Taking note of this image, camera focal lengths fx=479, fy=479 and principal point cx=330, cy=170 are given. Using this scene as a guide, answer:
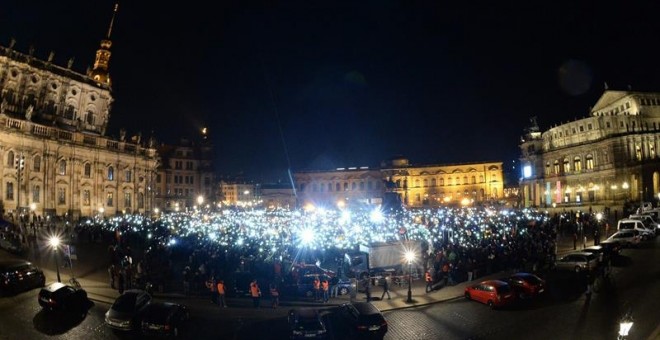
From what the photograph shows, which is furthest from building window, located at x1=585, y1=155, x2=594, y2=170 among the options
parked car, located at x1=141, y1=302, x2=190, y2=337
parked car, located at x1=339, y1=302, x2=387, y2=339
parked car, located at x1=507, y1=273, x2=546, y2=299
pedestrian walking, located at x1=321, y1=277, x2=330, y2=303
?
parked car, located at x1=141, y1=302, x2=190, y2=337

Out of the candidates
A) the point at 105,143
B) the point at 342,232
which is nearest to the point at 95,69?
the point at 105,143

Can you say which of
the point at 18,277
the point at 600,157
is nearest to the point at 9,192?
the point at 18,277

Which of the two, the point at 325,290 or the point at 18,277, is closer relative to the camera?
the point at 18,277

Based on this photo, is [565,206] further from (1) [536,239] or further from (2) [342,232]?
(2) [342,232]

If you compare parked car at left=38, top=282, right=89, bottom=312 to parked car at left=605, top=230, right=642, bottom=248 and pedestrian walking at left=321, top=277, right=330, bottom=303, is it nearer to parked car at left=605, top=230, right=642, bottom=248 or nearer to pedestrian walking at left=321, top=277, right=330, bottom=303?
pedestrian walking at left=321, top=277, right=330, bottom=303

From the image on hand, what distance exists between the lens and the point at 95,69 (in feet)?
265

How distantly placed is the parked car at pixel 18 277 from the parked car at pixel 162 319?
885 cm

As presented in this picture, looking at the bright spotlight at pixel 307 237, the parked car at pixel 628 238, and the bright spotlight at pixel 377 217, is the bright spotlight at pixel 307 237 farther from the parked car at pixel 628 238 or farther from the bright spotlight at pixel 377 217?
the parked car at pixel 628 238

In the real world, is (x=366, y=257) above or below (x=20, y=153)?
below

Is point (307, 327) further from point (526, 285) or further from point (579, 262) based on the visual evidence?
point (579, 262)

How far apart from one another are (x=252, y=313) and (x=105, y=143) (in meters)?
51.3

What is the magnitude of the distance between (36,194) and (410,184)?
296 ft

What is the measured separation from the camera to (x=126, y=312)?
1756cm

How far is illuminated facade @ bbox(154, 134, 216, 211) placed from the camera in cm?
9425
